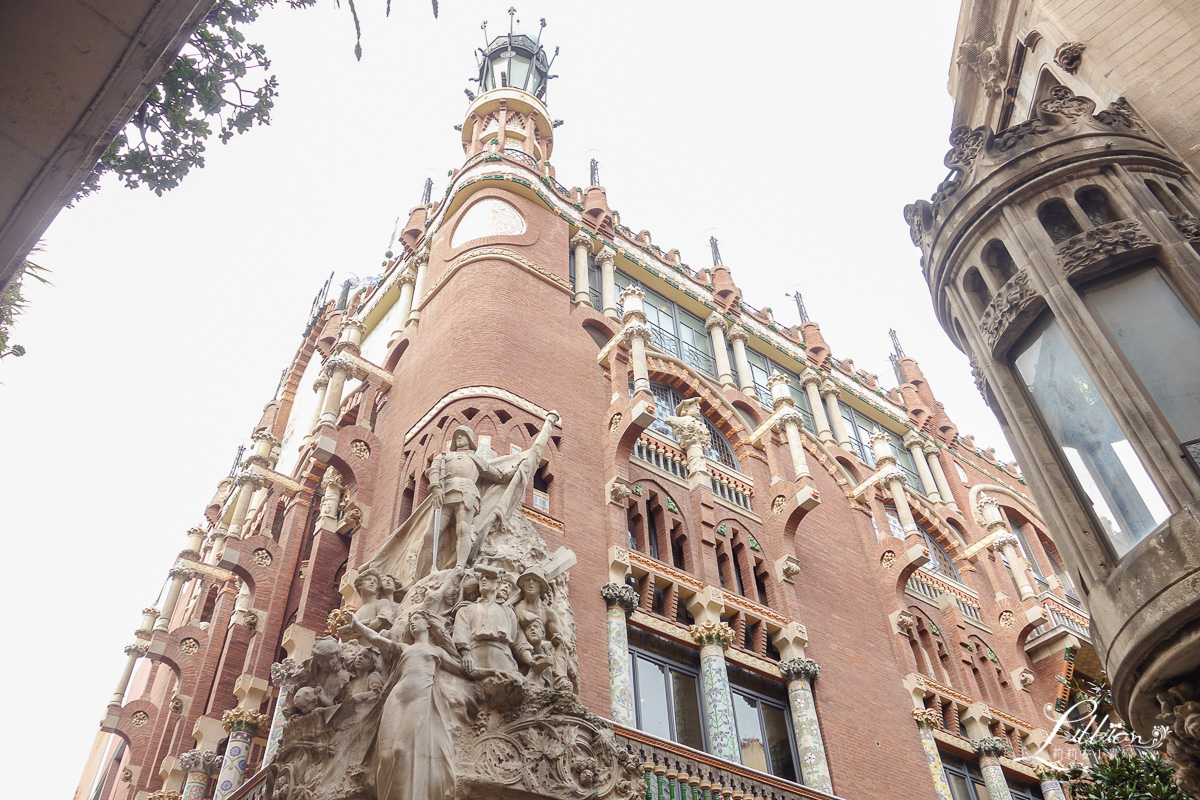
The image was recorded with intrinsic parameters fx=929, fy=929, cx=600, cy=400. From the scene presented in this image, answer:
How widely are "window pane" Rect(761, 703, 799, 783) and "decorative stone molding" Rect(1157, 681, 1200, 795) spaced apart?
827cm

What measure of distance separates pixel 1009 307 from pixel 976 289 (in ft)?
3.02

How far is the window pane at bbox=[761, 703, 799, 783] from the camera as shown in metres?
14.4

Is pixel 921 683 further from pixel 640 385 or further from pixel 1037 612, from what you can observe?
pixel 640 385

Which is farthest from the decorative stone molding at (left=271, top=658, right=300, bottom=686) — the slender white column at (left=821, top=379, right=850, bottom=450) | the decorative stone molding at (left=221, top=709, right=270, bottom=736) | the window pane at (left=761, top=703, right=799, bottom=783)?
the slender white column at (left=821, top=379, right=850, bottom=450)

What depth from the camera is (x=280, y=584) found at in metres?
16.2

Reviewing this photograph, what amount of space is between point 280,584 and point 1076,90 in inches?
556

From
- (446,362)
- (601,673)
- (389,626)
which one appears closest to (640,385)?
(446,362)

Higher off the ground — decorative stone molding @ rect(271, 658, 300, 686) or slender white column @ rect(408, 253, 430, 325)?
slender white column @ rect(408, 253, 430, 325)

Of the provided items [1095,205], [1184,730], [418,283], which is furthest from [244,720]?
[1095,205]

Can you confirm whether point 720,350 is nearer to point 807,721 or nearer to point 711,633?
point 711,633

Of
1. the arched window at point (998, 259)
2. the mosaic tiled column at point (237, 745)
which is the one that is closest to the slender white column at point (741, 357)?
the arched window at point (998, 259)

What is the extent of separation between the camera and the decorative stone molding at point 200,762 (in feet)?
48.3

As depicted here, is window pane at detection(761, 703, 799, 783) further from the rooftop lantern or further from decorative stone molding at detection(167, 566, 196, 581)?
the rooftop lantern

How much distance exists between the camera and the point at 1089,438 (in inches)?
321
